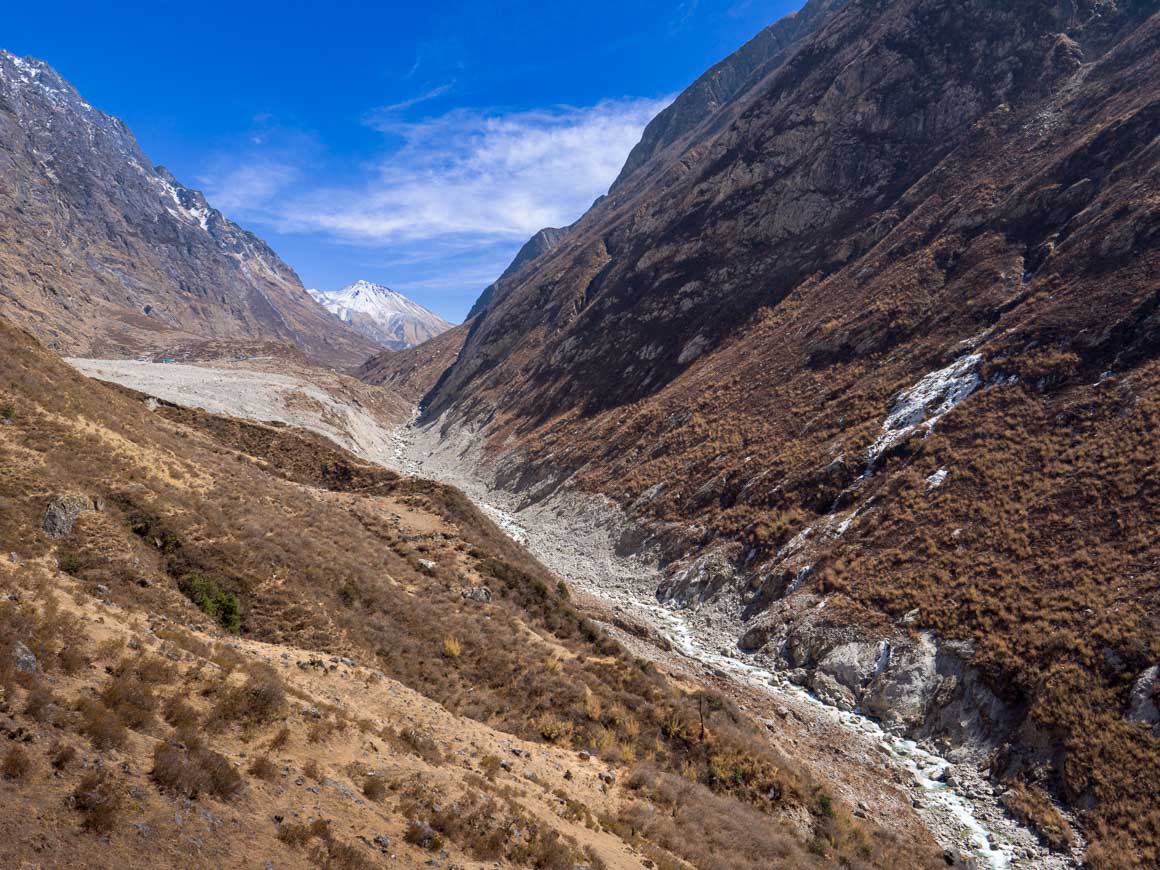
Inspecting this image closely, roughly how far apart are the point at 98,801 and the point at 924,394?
123 ft

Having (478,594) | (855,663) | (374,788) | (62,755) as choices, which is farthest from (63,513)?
(855,663)

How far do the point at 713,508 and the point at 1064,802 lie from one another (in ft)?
70.8

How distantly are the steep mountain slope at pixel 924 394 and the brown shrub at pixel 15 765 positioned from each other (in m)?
20.8

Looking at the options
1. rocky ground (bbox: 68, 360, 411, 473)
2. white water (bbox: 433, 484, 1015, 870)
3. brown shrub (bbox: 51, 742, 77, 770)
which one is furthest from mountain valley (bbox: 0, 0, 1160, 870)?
rocky ground (bbox: 68, 360, 411, 473)

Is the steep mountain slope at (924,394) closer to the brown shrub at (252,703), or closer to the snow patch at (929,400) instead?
the snow patch at (929,400)

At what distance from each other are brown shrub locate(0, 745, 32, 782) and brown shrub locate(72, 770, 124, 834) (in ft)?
1.66

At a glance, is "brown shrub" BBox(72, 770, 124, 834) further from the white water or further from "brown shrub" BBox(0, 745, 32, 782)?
the white water

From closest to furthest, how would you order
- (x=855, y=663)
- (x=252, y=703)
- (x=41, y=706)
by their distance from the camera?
1. (x=41, y=706)
2. (x=252, y=703)
3. (x=855, y=663)

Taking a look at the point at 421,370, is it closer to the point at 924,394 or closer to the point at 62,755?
the point at 924,394

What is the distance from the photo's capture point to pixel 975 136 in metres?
57.6

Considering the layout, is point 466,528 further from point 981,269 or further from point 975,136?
point 975,136

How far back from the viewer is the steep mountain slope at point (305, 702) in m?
6.75

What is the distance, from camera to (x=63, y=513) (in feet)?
45.6

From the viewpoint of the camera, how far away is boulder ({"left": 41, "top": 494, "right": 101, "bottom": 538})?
533 inches
